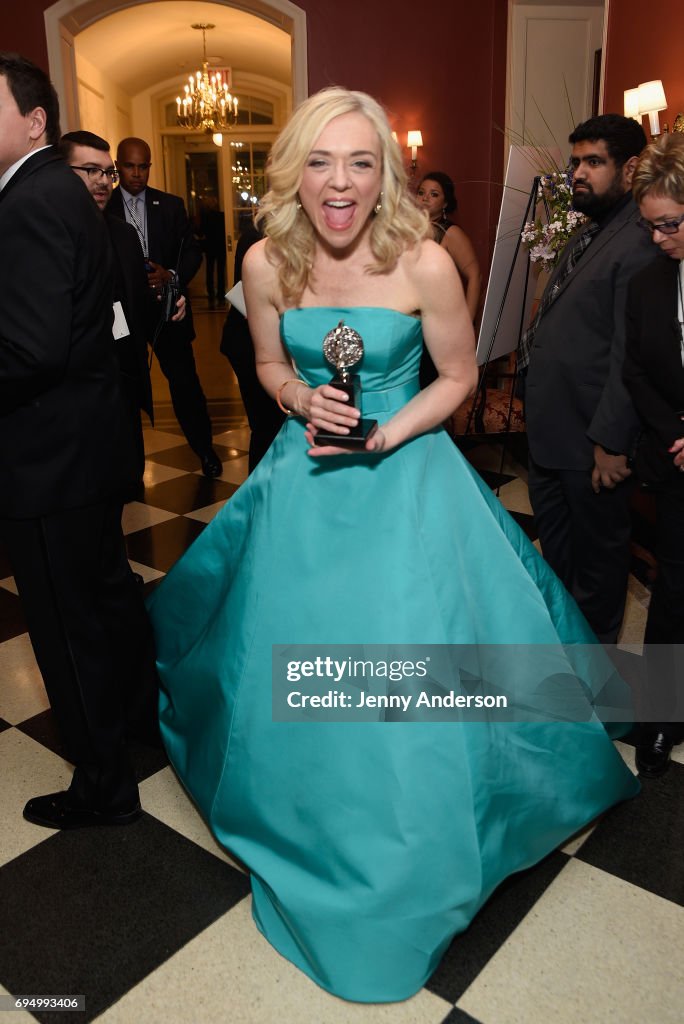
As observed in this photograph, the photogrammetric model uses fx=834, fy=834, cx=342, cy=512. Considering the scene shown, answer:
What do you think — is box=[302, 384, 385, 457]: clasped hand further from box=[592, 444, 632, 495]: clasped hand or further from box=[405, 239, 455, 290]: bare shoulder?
box=[592, 444, 632, 495]: clasped hand

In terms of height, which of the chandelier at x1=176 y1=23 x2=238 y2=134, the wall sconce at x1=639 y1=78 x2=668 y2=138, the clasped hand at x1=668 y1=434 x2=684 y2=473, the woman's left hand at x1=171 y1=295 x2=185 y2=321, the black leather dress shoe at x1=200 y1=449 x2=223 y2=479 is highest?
the chandelier at x1=176 y1=23 x2=238 y2=134

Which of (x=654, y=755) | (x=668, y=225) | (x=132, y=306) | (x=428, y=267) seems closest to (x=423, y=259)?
(x=428, y=267)

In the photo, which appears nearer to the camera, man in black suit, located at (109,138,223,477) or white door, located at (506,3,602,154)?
man in black suit, located at (109,138,223,477)

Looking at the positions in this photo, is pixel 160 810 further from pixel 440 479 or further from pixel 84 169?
pixel 84 169

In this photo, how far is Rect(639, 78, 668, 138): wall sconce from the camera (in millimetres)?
3480

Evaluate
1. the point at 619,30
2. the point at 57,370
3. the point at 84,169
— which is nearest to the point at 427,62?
the point at 619,30

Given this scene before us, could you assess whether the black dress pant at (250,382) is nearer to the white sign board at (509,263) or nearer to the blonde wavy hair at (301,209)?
the white sign board at (509,263)

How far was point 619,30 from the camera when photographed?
13.7 feet

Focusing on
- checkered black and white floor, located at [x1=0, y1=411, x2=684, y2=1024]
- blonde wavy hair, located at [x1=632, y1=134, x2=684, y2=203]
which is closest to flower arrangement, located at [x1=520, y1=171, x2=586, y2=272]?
blonde wavy hair, located at [x1=632, y1=134, x2=684, y2=203]

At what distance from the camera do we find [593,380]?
92.4 inches

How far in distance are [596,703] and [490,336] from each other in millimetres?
1989

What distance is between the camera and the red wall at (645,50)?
3602mm

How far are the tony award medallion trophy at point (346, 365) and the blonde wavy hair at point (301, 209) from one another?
0.23m

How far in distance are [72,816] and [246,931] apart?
546 mm
